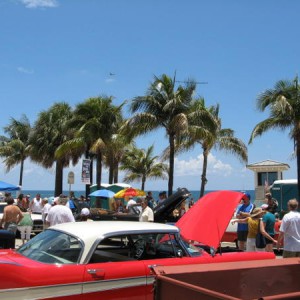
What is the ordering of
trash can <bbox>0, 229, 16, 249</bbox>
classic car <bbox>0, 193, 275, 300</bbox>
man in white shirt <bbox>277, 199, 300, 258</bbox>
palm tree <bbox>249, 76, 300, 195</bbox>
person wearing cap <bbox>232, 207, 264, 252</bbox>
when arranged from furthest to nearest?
palm tree <bbox>249, 76, 300, 195</bbox> < person wearing cap <bbox>232, 207, 264, 252</bbox> < trash can <bbox>0, 229, 16, 249</bbox> < man in white shirt <bbox>277, 199, 300, 258</bbox> < classic car <bbox>0, 193, 275, 300</bbox>

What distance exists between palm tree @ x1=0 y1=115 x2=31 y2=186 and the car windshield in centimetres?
3525

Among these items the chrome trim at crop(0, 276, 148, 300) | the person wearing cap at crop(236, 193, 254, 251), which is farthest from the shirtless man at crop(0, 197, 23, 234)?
the chrome trim at crop(0, 276, 148, 300)

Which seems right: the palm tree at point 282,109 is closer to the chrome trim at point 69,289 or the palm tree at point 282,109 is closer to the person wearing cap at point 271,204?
the person wearing cap at point 271,204

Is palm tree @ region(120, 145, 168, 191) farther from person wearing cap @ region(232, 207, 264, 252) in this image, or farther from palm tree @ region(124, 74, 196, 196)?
person wearing cap @ region(232, 207, 264, 252)

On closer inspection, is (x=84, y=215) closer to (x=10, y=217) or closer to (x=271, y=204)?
(x=10, y=217)

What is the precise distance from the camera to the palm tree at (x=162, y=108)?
22.0 meters

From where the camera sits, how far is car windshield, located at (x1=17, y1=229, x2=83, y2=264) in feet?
17.2

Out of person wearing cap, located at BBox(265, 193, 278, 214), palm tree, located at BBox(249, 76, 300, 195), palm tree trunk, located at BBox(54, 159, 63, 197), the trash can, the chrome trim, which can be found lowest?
the chrome trim

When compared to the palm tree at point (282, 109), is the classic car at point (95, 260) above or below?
below

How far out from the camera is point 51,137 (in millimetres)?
32469

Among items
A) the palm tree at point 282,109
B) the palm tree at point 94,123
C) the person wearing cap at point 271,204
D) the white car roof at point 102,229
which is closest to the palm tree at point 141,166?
the palm tree at point 94,123

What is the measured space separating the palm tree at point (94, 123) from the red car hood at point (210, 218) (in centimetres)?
1798

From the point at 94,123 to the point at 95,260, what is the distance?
2088 cm

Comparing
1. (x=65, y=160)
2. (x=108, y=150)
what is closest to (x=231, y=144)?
(x=108, y=150)
